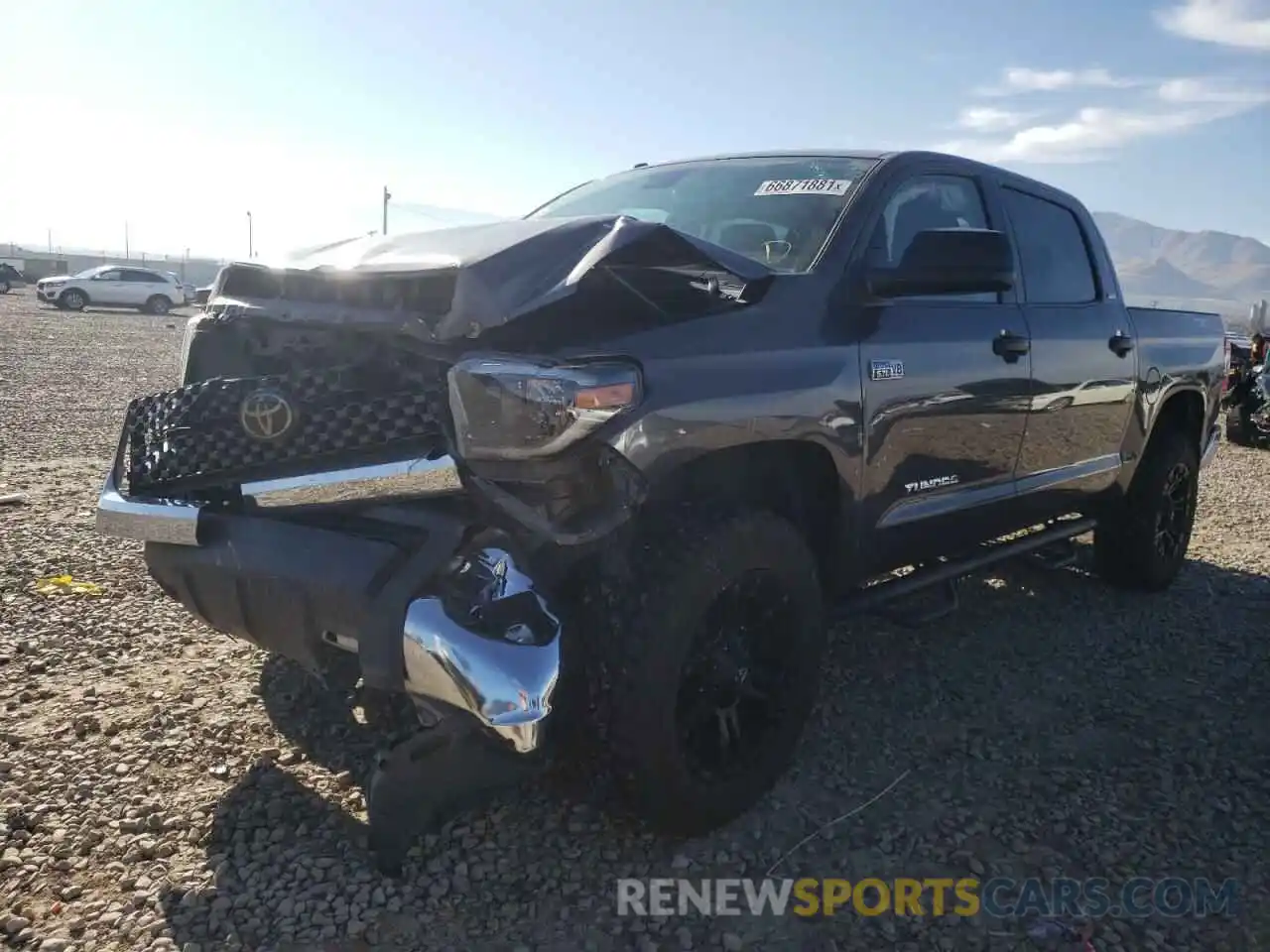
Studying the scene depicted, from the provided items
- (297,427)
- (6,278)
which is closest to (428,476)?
(297,427)

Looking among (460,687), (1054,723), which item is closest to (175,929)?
(460,687)

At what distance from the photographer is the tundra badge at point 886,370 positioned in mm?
3008

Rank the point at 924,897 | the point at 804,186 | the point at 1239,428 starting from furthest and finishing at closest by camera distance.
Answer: the point at 1239,428 < the point at 804,186 < the point at 924,897

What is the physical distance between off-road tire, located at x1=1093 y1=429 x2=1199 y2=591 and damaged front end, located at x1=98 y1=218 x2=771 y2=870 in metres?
3.32

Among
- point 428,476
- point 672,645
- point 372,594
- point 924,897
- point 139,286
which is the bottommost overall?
point 139,286

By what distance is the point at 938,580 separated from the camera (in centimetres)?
365

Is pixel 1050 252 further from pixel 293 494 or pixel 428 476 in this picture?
pixel 293 494

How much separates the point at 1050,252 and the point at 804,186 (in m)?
1.55

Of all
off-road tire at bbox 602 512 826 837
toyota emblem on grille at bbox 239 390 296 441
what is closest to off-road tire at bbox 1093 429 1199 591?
off-road tire at bbox 602 512 826 837

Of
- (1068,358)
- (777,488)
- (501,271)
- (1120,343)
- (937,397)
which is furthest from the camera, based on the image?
(1120,343)

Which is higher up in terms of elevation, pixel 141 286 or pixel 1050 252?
pixel 1050 252

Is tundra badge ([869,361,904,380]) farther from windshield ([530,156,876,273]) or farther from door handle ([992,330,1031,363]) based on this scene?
door handle ([992,330,1031,363])

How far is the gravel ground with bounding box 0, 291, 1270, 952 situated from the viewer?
94.7 inches

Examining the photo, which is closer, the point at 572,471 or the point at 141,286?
Answer: the point at 572,471
